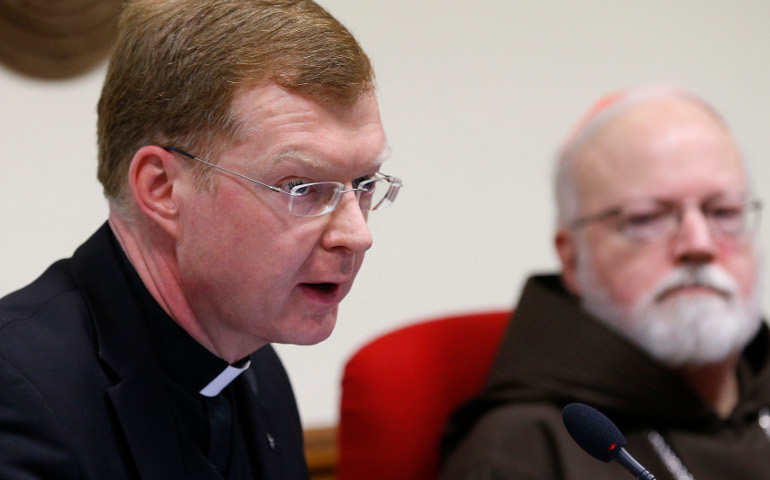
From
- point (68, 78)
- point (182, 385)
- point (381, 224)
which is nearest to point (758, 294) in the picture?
point (381, 224)

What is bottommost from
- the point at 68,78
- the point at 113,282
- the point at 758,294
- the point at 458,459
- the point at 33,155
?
the point at 458,459

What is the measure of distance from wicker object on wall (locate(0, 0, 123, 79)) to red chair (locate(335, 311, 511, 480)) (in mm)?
968

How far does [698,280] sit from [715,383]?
0.96 feet

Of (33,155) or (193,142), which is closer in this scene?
(193,142)

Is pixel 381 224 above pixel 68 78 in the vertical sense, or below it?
below

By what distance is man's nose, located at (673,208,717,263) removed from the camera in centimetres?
225

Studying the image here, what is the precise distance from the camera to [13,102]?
2188mm

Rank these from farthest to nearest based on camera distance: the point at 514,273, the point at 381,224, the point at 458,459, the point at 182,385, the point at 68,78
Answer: the point at 514,273
the point at 381,224
the point at 68,78
the point at 458,459
the point at 182,385

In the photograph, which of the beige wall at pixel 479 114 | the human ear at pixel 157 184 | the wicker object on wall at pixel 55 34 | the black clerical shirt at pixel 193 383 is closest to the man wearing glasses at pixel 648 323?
the beige wall at pixel 479 114

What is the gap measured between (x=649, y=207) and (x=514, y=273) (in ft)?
2.67

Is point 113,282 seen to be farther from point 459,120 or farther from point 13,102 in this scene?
point 459,120

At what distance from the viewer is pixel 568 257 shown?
2.51 metres

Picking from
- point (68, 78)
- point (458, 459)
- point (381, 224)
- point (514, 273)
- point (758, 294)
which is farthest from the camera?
point (514, 273)

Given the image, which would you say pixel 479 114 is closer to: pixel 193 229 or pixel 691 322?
pixel 691 322
